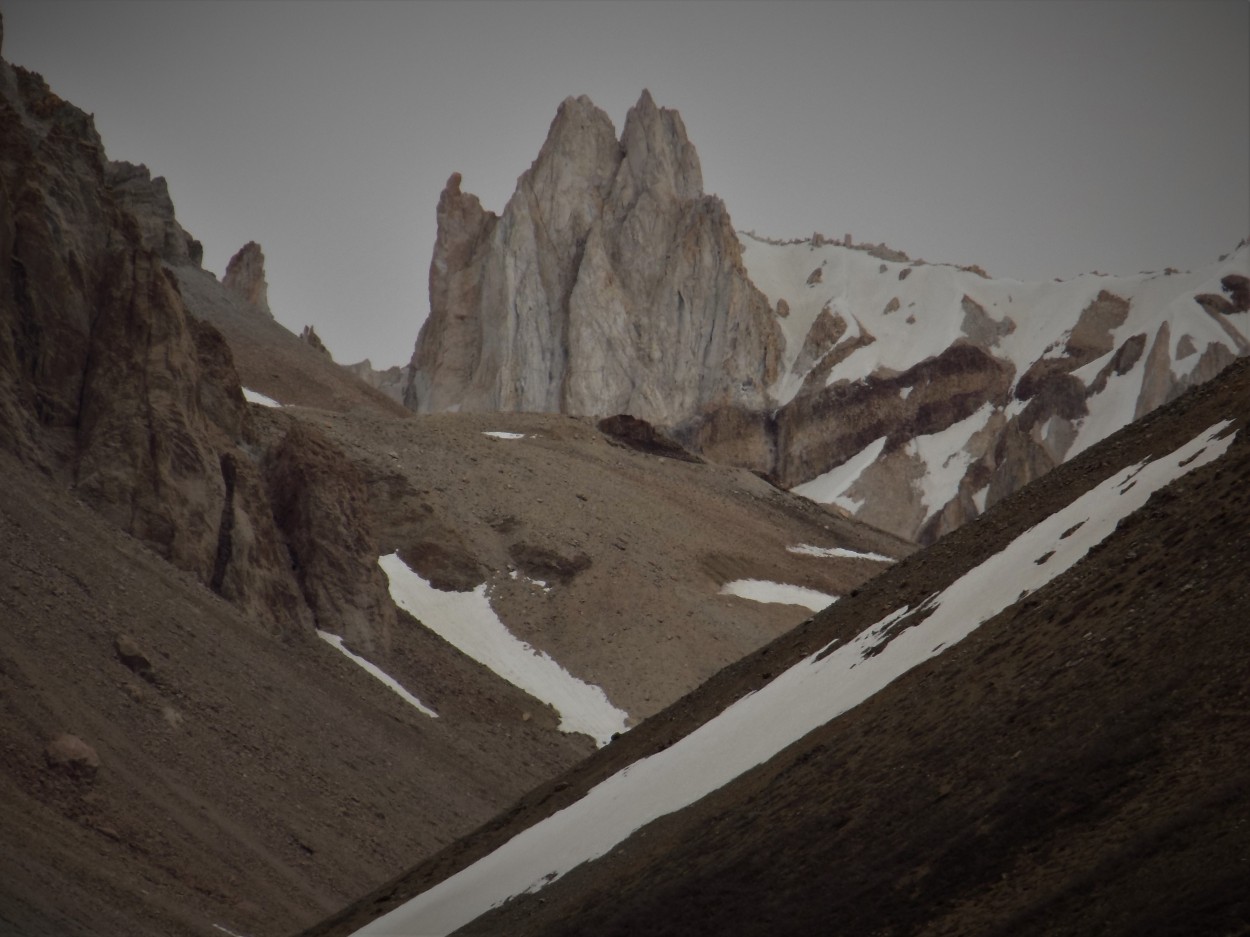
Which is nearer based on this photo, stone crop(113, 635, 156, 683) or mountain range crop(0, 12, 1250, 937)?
mountain range crop(0, 12, 1250, 937)

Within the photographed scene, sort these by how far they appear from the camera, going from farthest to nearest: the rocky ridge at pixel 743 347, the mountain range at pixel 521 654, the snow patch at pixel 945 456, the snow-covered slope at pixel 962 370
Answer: the rocky ridge at pixel 743 347
the snow-covered slope at pixel 962 370
the snow patch at pixel 945 456
the mountain range at pixel 521 654

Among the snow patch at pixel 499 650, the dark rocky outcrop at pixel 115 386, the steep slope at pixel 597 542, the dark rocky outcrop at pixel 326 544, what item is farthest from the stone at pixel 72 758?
the steep slope at pixel 597 542

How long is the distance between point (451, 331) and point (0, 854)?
116425mm

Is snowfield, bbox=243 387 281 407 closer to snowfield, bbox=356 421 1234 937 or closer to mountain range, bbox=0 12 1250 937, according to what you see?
mountain range, bbox=0 12 1250 937

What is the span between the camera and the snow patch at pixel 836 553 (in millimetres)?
83375

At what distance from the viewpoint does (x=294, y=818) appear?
35781 mm

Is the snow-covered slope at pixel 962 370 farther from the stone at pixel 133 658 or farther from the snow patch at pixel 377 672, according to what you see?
the stone at pixel 133 658

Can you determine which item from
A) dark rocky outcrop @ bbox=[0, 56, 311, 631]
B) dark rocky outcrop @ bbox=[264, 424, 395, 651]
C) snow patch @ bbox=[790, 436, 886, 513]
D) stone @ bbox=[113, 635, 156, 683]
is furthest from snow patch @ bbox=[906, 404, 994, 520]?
stone @ bbox=[113, 635, 156, 683]

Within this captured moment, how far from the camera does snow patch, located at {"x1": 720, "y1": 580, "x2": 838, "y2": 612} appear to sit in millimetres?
73875

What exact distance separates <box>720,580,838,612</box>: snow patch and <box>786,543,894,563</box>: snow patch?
230 inches

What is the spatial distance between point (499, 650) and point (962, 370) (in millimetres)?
92844

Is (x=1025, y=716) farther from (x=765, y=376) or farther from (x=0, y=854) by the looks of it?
(x=765, y=376)

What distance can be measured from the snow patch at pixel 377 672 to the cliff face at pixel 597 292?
82.1 m

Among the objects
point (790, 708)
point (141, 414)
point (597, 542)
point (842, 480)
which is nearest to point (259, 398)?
point (597, 542)
